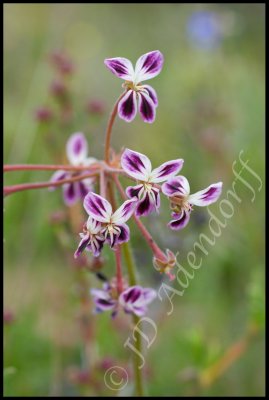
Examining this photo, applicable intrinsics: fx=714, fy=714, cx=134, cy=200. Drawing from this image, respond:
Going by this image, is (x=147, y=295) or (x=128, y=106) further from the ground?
(x=128, y=106)

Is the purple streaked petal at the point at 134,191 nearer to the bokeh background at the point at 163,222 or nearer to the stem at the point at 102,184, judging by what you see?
the stem at the point at 102,184

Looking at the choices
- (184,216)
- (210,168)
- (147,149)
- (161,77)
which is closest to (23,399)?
(184,216)

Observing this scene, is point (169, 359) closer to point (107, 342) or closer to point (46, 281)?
point (107, 342)

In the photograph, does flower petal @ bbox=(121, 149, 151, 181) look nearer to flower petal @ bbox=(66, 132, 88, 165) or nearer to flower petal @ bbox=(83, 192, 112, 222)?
flower petal @ bbox=(83, 192, 112, 222)

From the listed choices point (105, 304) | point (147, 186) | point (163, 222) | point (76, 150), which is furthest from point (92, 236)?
point (163, 222)

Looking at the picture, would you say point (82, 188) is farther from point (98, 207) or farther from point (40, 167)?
point (98, 207)

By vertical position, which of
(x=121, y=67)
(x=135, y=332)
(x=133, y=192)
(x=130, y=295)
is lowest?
(x=135, y=332)
